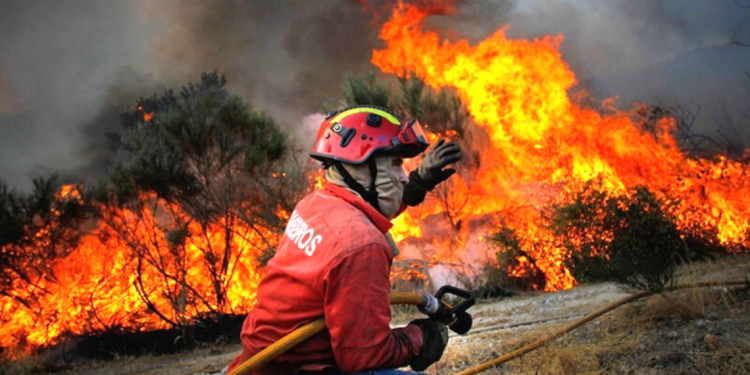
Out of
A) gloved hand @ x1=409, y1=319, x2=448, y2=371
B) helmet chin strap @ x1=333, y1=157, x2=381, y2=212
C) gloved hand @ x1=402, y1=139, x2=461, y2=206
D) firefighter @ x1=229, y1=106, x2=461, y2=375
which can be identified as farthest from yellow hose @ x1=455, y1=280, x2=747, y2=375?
helmet chin strap @ x1=333, y1=157, x2=381, y2=212

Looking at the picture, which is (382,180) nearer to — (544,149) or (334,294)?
(334,294)

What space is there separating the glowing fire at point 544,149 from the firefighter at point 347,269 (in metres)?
7.61

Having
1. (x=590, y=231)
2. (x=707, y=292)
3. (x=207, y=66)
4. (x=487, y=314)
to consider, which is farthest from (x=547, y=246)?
(x=207, y=66)

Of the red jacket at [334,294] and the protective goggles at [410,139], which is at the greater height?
the protective goggles at [410,139]

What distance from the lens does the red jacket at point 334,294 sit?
177cm

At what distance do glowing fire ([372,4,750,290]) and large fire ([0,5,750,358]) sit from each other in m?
0.03

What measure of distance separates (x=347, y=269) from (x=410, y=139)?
32.0 inches

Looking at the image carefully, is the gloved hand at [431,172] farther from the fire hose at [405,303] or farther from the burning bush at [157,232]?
the burning bush at [157,232]

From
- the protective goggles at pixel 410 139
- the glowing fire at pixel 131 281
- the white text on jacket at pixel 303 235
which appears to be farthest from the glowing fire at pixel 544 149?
the white text on jacket at pixel 303 235

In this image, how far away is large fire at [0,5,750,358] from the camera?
948 centimetres

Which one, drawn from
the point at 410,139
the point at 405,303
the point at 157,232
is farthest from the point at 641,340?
the point at 157,232

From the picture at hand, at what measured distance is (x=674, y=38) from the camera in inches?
541

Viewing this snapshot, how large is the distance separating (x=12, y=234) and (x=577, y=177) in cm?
1081

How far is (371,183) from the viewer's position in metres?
2.32
